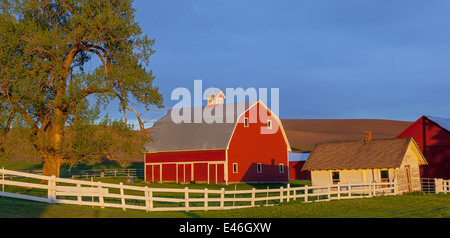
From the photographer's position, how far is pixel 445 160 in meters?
44.4

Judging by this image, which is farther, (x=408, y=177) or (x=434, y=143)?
(x=434, y=143)

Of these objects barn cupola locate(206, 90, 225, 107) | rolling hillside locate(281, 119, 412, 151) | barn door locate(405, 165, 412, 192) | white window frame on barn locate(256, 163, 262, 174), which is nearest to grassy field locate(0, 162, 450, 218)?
barn door locate(405, 165, 412, 192)

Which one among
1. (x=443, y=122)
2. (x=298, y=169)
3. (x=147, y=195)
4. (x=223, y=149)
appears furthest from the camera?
(x=298, y=169)

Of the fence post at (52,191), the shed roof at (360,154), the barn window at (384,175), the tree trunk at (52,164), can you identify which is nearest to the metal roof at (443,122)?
the shed roof at (360,154)

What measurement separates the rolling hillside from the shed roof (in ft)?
211

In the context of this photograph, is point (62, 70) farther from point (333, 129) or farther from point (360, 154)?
point (333, 129)

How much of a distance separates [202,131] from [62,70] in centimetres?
2250

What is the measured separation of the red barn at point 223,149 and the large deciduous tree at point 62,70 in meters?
16.3

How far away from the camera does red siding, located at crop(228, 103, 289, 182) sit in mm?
49844

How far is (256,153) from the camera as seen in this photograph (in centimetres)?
5191

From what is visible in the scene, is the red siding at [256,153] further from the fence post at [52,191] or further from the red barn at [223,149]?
the fence post at [52,191]

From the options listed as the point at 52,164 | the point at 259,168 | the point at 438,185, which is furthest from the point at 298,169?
the point at 52,164
